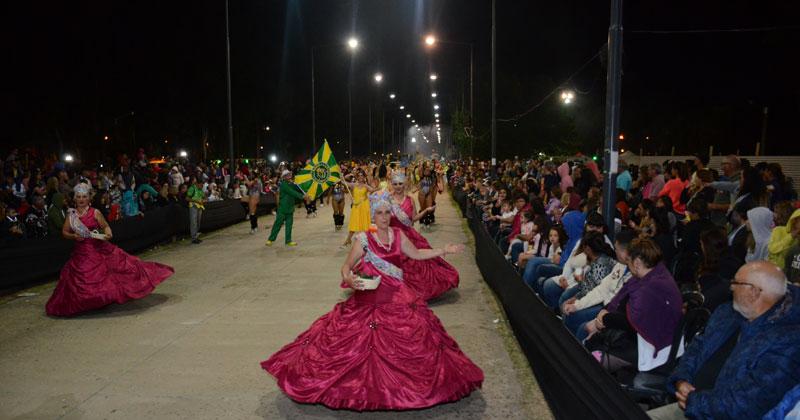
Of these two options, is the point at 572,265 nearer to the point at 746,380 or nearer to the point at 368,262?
the point at 368,262

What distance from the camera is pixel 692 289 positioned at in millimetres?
6777

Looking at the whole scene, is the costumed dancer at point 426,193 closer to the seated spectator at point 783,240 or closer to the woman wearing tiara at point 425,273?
the woman wearing tiara at point 425,273

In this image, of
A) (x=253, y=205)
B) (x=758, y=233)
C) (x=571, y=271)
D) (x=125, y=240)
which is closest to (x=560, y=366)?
(x=571, y=271)

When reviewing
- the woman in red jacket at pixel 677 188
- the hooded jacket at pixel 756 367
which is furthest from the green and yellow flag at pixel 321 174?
the hooded jacket at pixel 756 367

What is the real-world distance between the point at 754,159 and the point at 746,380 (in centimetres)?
2411

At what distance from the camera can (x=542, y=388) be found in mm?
6195

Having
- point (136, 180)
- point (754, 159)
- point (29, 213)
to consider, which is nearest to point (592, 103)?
point (754, 159)

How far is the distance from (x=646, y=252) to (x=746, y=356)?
5.82 ft

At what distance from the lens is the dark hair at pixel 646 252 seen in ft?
17.9

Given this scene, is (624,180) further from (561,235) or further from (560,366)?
(560,366)

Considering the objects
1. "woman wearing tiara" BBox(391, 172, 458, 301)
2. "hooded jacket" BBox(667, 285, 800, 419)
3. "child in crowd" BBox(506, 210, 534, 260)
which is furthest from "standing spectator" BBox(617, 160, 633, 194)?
"hooded jacket" BBox(667, 285, 800, 419)

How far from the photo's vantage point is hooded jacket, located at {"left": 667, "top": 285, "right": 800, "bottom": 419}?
355 centimetres

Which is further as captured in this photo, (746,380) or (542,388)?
(542,388)

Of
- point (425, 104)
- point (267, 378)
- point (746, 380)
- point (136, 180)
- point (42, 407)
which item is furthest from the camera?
point (425, 104)
